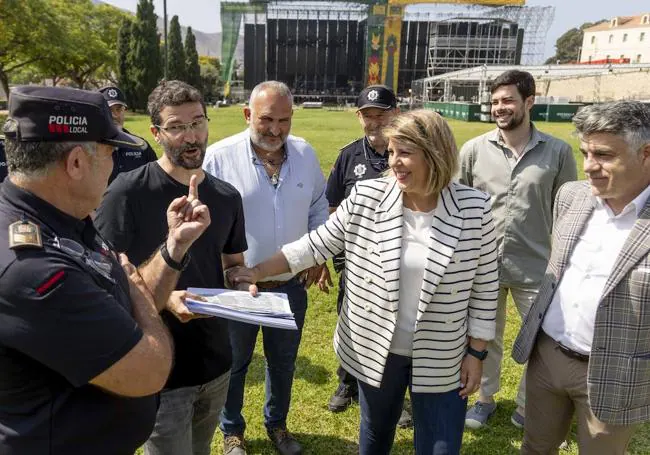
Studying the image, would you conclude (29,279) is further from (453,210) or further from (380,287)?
(453,210)

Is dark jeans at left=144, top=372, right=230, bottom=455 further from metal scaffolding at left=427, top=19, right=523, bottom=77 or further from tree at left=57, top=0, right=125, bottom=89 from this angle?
metal scaffolding at left=427, top=19, right=523, bottom=77

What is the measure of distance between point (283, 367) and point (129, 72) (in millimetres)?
52616

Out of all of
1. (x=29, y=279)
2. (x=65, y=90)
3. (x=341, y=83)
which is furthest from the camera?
(x=341, y=83)

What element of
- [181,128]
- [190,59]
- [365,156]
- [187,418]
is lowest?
[187,418]

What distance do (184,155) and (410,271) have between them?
4.24 feet

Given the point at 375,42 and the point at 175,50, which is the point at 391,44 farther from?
the point at 175,50

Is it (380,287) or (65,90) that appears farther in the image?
(380,287)

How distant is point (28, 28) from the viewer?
94.8 feet

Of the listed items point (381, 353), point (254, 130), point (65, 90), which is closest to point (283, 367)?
point (381, 353)

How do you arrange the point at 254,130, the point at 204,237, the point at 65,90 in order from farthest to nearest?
the point at 254,130 < the point at 204,237 < the point at 65,90

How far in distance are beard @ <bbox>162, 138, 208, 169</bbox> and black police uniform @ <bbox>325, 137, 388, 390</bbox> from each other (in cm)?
168

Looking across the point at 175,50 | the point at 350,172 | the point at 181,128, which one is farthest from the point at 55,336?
the point at 175,50

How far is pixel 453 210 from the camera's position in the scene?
95.1 inches

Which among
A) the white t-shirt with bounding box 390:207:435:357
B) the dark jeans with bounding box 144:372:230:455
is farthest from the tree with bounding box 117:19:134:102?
the white t-shirt with bounding box 390:207:435:357
